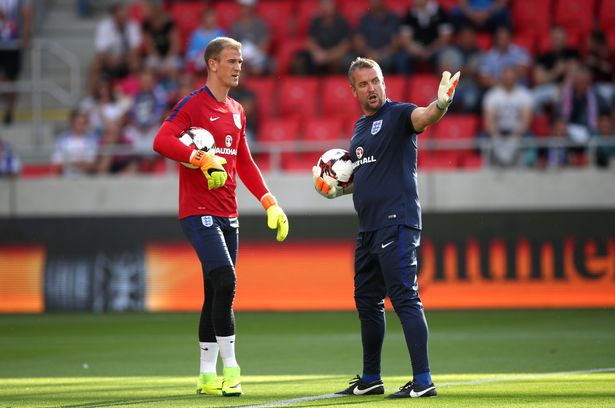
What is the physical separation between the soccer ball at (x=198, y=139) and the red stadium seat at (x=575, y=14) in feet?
46.6

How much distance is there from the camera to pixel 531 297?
17094mm

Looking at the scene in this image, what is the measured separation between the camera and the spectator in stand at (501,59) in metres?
19.6

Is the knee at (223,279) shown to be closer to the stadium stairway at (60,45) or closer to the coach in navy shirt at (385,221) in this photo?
the coach in navy shirt at (385,221)

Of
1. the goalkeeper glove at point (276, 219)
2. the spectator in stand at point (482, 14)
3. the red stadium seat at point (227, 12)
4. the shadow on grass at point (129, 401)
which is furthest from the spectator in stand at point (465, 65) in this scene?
A: the shadow on grass at point (129, 401)

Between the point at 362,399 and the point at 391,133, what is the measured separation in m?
1.83

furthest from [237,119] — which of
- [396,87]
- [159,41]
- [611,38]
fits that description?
[611,38]

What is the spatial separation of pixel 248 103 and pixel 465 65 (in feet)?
12.2

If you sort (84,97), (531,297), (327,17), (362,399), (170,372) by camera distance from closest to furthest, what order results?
(362,399)
(170,372)
(531,297)
(327,17)
(84,97)

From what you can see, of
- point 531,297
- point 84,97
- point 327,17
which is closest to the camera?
point 531,297

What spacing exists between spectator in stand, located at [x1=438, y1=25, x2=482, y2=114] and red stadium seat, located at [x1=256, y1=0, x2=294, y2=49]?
364cm

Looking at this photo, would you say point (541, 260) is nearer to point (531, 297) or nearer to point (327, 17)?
point (531, 297)

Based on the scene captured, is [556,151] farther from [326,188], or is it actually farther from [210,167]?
A: [210,167]

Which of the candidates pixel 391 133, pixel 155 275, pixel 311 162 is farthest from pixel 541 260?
pixel 391 133

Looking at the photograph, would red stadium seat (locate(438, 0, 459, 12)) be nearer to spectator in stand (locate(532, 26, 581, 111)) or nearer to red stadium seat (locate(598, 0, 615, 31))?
spectator in stand (locate(532, 26, 581, 111))
